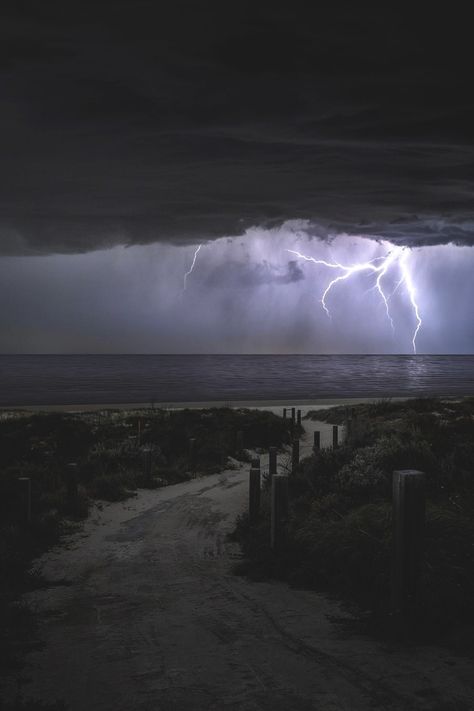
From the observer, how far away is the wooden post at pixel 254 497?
11.5 metres

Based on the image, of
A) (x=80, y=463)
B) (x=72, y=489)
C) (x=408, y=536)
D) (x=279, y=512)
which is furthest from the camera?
(x=80, y=463)

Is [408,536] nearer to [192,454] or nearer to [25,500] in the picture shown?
[25,500]

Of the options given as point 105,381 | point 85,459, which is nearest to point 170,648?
point 85,459

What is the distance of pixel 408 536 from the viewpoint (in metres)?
6.29

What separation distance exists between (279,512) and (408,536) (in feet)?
11.2

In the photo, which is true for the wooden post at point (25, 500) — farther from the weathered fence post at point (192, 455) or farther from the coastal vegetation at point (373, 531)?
the weathered fence post at point (192, 455)

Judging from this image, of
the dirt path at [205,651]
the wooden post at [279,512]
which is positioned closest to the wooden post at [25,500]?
the dirt path at [205,651]

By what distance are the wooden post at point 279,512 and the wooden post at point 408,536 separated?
126 inches

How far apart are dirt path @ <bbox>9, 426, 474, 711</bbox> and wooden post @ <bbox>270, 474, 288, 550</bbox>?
2.78 ft

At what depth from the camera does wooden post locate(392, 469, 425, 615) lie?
6262 millimetres

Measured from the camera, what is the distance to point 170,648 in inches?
234

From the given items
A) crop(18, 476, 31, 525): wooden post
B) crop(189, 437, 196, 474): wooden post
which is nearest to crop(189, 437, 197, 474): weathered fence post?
crop(189, 437, 196, 474): wooden post

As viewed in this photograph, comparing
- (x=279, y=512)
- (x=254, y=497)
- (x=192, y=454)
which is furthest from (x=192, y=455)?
(x=279, y=512)

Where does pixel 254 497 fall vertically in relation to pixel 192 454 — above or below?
above
